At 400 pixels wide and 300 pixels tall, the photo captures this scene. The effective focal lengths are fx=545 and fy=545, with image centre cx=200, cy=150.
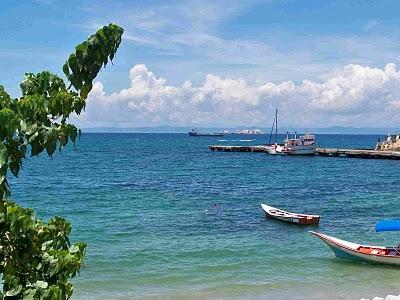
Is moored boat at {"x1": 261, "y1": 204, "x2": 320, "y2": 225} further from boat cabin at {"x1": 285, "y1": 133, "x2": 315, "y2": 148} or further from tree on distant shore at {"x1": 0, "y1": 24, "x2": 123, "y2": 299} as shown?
boat cabin at {"x1": 285, "y1": 133, "x2": 315, "y2": 148}

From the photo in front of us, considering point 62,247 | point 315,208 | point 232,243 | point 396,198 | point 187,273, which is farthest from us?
point 396,198

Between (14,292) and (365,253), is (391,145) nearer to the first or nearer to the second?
(365,253)

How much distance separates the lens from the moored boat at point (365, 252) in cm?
2447

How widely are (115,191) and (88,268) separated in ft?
106

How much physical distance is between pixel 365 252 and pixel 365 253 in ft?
0.29

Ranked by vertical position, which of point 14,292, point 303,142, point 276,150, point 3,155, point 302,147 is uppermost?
point 3,155

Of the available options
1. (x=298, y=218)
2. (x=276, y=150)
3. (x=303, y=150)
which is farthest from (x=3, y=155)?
(x=276, y=150)

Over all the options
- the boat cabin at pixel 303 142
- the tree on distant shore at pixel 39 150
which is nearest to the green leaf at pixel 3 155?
the tree on distant shore at pixel 39 150

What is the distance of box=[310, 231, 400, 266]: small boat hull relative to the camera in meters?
24.5

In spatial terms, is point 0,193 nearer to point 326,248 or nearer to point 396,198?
point 326,248

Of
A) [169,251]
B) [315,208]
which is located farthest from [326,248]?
[315,208]

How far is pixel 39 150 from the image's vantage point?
4.32 metres

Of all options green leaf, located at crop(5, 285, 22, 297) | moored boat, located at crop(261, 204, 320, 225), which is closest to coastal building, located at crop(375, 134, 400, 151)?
moored boat, located at crop(261, 204, 320, 225)

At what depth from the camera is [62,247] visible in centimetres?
476
